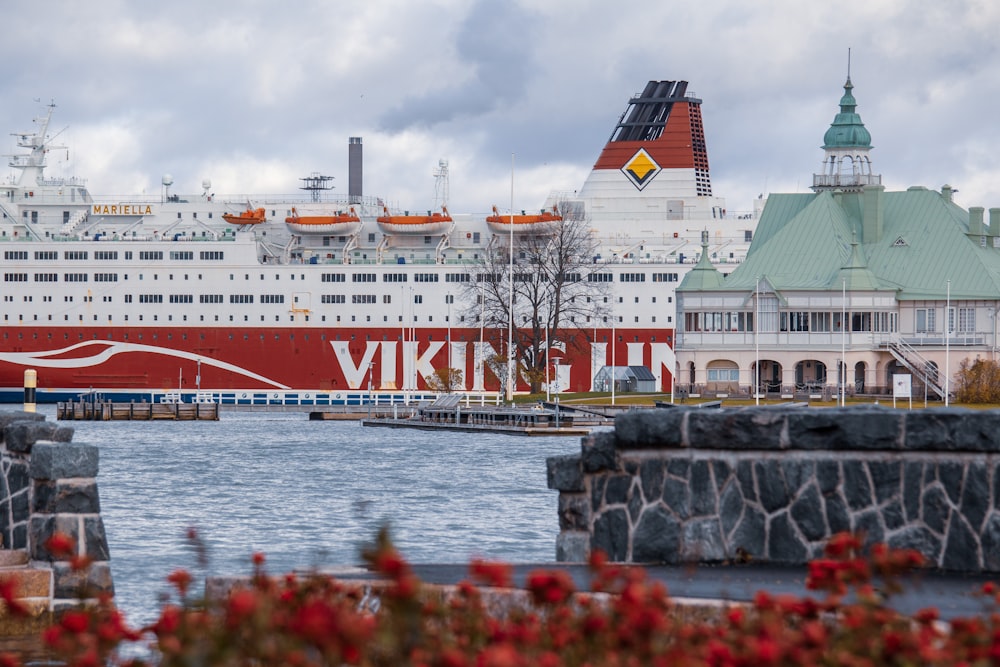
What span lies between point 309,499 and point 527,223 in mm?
54019

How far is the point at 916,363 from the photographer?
2141 inches

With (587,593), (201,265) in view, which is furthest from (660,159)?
(587,593)

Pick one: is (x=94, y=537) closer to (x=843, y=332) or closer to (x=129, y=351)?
(x=843, y=332)

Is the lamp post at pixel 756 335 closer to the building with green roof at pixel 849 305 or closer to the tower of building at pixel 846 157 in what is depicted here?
the building with green roof at pixel 849 305

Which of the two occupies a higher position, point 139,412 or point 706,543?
point 139,412

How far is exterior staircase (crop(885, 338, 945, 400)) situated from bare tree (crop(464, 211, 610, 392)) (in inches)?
524

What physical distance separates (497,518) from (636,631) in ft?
59.9

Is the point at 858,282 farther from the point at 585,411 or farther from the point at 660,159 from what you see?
the point at 660,159

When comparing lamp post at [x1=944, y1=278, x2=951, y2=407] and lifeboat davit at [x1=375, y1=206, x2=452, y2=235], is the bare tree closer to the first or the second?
lifeboat davit at [x1=375, y1=206, x2=452, y2=235]

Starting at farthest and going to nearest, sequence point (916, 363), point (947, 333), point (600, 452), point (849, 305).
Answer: point (849, 305)
point (947, 333)
point (916, 363)
point (600, 452)

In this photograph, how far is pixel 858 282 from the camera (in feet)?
181

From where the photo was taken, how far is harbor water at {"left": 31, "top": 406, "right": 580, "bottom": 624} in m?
18.2

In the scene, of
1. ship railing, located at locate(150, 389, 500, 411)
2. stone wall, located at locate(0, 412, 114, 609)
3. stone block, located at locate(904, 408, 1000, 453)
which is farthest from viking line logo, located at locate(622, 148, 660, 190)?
stone block, located at locate(904, 408, 1000, 453)

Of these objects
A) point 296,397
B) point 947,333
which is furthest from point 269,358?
point 947,333
